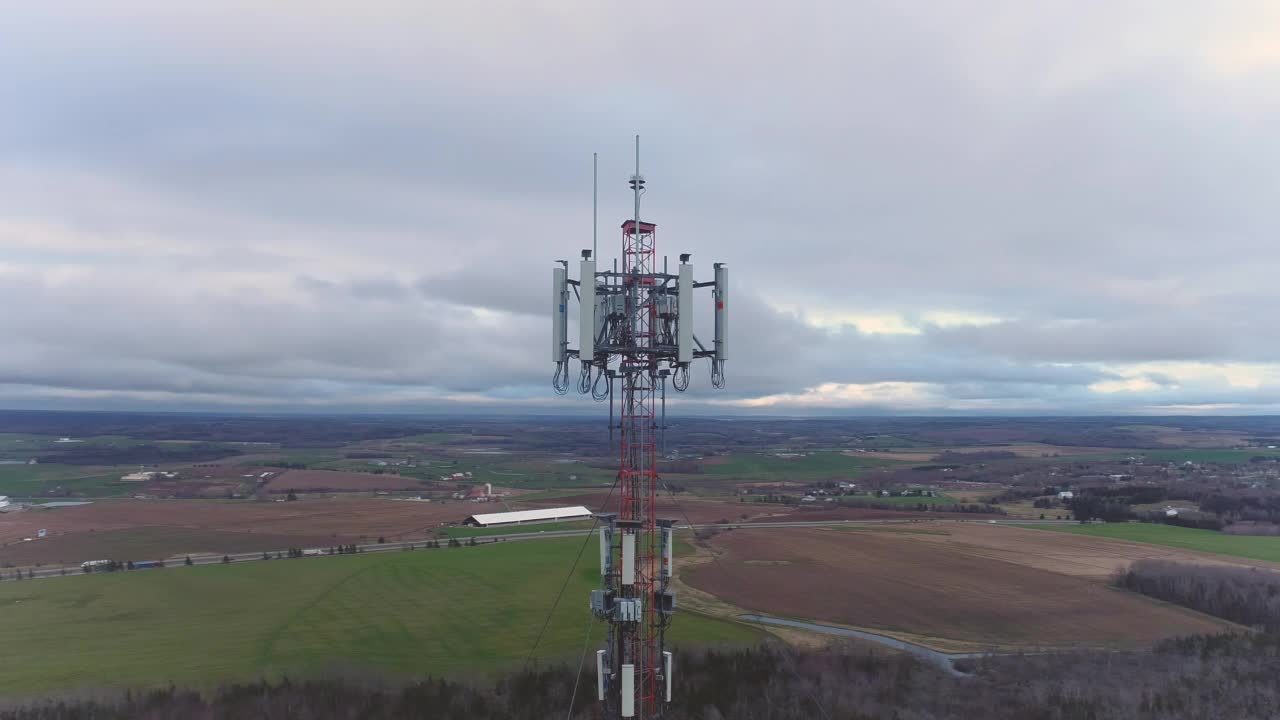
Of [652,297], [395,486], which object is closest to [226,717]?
[652,297]

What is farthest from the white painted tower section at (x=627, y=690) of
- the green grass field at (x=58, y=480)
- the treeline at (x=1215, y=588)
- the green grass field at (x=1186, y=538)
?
the green grass field at (x=58, y=480)

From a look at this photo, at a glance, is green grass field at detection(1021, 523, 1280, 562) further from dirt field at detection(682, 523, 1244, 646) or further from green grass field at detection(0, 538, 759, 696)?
green grass field at detection(0, 538, 759, 696)

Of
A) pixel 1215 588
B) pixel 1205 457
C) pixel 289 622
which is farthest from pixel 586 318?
pixel 1205 457

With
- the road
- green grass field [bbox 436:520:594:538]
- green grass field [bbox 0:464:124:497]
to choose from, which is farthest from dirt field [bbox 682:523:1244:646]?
green grass field [bbox 0:464:124:497]

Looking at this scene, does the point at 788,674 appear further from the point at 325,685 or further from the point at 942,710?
the point at 325,685

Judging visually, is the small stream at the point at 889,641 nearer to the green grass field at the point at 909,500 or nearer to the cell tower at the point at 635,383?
the cell tower at the point at 635,383

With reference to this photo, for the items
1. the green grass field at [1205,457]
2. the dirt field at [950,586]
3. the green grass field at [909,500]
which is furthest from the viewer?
the green grass field at [1205,457]

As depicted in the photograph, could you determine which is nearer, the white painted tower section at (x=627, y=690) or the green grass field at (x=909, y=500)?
the white painted tower section at (x=627, y=690)
